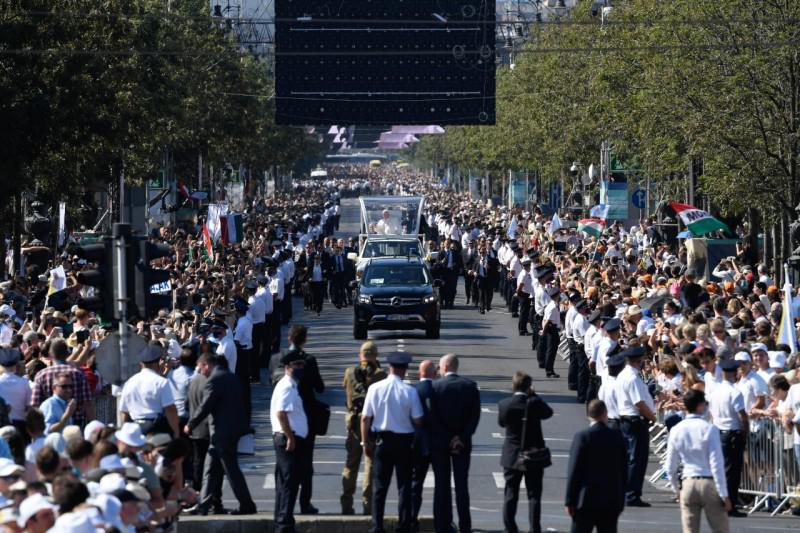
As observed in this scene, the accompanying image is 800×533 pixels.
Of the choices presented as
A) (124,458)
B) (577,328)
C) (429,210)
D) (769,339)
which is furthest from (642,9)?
(429,210)

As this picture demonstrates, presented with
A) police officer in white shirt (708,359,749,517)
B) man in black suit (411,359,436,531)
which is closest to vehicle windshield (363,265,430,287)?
police officer in white shirt (708,359,749,517)

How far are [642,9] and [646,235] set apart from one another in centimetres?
723

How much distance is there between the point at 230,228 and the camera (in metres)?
44.3

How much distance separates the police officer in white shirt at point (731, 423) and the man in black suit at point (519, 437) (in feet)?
8.26

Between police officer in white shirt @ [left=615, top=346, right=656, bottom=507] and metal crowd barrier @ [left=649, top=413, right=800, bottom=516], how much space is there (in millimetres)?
1004

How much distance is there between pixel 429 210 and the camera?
87.0 m

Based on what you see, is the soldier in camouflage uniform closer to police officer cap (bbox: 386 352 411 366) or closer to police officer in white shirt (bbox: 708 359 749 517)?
police officer cap (bbox: 386 352 411 366)

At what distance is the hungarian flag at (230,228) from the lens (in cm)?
4341

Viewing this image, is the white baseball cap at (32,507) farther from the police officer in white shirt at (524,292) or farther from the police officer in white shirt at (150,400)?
the police officer in white shirt at (524,292)

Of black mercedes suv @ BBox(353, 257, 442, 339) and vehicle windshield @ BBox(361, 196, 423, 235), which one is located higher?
vehicle windshield @ BBox(361, 196, 423, 235)

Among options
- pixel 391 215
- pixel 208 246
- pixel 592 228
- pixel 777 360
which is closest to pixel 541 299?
pixel 208 246

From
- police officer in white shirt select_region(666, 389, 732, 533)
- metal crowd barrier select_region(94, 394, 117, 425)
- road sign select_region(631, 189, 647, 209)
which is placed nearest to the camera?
police officer in white shirt select_region(666, 389, 732, 533)

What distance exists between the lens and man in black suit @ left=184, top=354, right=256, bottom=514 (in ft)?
54.8

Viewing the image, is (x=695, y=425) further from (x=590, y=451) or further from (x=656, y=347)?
(x=656, y=347)
